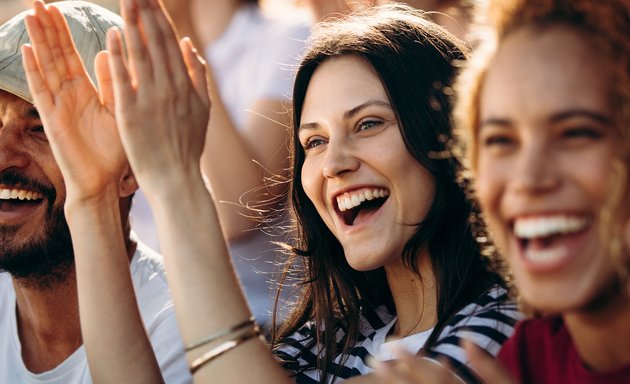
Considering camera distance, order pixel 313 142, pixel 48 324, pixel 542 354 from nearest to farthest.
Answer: pixel 542 354 < pixel 313 142 < pixel 48 324

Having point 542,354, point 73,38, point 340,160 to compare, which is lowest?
point 542,354

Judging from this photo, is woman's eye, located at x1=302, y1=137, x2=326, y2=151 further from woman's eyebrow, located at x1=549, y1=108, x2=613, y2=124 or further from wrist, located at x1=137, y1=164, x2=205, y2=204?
woman's eyebrow, located at x1=549, y1=108, x2=613, y2=124

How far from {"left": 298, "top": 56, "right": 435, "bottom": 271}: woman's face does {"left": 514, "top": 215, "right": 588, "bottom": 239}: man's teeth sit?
0.79m

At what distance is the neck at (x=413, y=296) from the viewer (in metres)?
2.43

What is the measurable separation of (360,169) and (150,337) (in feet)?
2.45

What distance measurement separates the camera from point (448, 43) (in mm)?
2578

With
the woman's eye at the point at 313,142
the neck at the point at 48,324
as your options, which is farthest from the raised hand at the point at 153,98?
the neck at the point at 48,324

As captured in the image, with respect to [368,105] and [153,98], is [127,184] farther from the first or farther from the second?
[153,98]

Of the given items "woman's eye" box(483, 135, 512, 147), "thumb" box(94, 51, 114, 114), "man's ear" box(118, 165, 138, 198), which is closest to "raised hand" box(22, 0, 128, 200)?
"thumb" box(94, 51, 114, 114)

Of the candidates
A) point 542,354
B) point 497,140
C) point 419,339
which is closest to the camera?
point 497,140

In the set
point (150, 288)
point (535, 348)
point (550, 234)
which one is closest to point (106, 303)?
point (150, 288)

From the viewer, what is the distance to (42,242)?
9.25 ft

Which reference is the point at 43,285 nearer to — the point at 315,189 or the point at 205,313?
the point at 315,189

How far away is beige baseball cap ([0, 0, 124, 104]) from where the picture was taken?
2.79 metres
